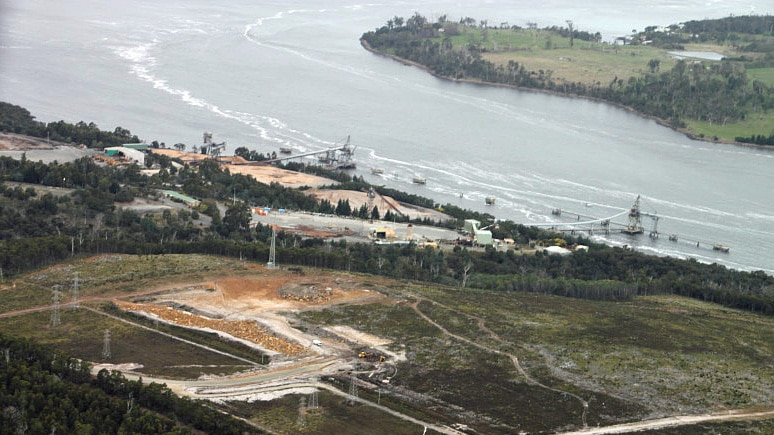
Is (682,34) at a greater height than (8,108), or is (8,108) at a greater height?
(682,34)

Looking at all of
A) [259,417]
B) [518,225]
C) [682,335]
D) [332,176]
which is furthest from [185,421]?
[332,176]

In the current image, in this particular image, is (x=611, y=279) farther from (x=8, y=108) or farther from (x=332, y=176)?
(x=8, y=108)

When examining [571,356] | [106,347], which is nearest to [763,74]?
[571,356]

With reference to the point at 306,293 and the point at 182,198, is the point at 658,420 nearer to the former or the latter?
the point at 306,293

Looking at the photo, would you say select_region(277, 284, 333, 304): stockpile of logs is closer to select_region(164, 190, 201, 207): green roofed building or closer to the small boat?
select_region(164, 190, 201, 207): green roofed building

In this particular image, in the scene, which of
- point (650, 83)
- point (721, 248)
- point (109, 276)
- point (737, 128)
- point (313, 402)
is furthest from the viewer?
point (650, 83)
